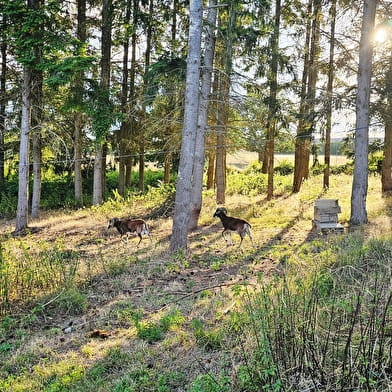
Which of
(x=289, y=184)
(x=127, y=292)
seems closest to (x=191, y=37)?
(x=127, y=292)

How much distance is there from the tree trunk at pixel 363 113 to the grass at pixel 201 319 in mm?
1884

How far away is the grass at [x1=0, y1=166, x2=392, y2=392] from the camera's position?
3.32 m

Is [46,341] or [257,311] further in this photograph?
[46,341]

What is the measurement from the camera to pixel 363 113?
38.6ft

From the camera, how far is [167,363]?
4.14 m

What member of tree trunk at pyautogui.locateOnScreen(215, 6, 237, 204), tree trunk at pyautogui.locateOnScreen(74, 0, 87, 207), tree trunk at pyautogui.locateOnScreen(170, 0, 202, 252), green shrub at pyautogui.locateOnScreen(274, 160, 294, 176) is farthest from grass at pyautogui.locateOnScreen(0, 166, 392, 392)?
green shrub at pyautogui.locateOnScreen(274, 160, 294, 176)

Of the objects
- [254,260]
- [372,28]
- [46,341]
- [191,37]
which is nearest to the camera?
[46,341]

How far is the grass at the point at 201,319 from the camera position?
3318 millimetres

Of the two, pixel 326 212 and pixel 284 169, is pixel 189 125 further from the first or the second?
pixel 284 169

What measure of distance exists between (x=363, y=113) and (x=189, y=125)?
18.9 feet

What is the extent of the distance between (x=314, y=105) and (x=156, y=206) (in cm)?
732

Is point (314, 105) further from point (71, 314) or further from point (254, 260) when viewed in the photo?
point (71, 314)

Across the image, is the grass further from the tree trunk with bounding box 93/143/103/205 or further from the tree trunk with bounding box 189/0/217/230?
the tree trunk with bounding box 93/143/103/205

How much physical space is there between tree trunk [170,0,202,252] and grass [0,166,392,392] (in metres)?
0.65
